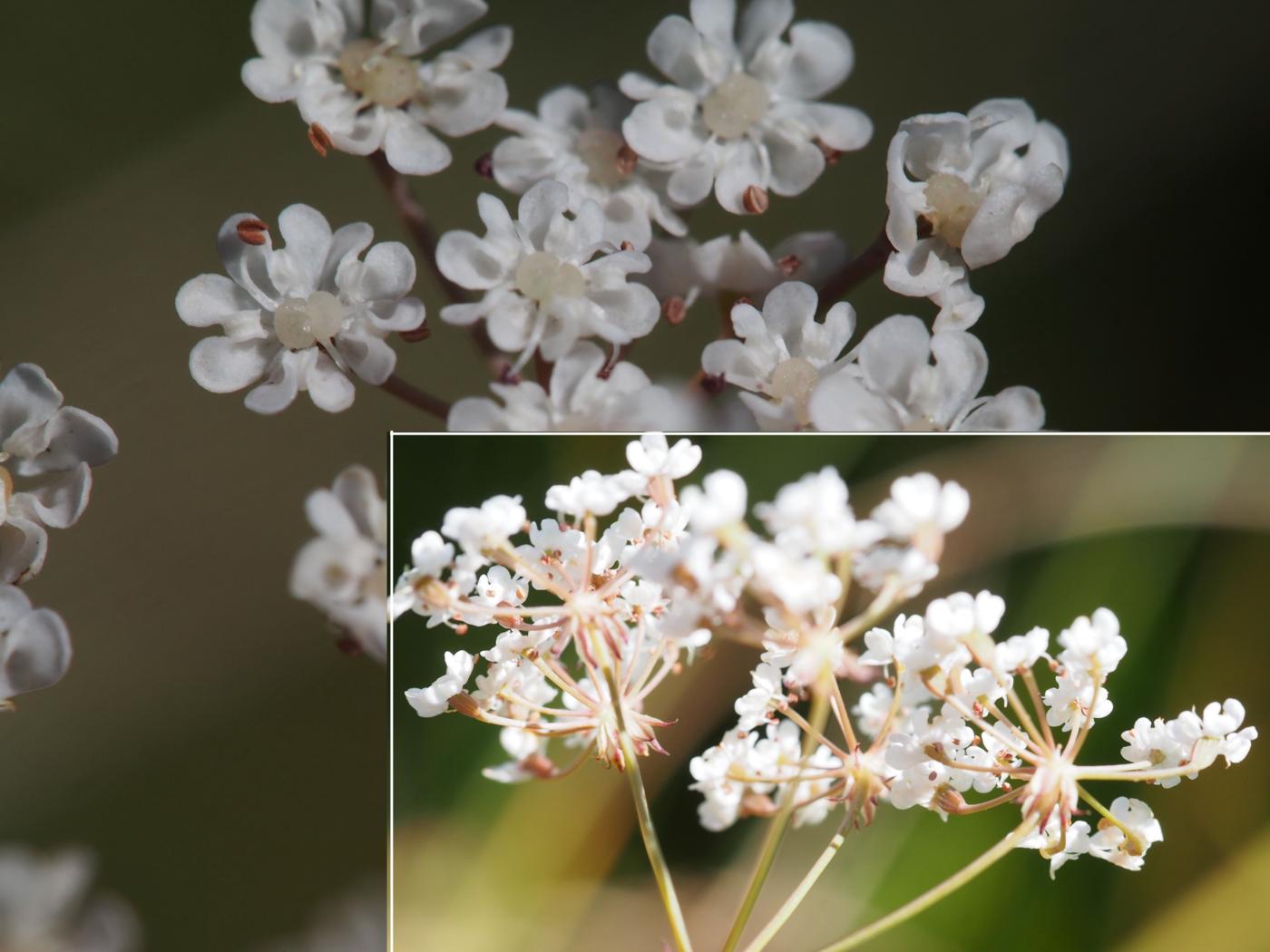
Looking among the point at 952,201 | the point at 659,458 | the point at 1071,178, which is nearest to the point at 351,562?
the point at 659,458

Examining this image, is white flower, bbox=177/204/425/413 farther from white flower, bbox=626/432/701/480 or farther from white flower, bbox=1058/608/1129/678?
white flower, bbox=1058/608/1129/678

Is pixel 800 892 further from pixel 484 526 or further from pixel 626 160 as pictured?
pixel 626 160

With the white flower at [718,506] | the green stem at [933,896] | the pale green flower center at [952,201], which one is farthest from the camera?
the pale green flower center at [952,201]

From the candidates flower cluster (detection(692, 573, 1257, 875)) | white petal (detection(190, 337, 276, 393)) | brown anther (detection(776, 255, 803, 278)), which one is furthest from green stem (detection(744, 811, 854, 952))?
white petal (detection(190, 337, 276, 393))

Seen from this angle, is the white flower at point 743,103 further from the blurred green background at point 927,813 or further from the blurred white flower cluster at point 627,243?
the blurred green background at point 927,813

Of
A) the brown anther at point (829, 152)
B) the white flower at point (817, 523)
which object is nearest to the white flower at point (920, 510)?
the white flower at point (817, 523)

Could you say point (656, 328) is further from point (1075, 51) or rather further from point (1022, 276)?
point (1075, 51)
